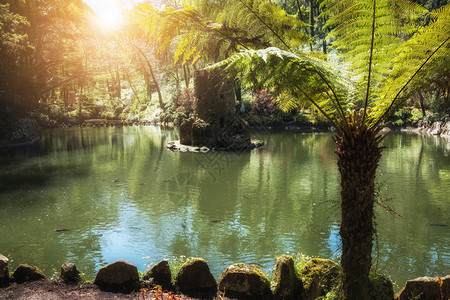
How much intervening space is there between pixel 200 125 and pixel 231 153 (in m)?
2.04

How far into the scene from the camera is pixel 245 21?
3611mm

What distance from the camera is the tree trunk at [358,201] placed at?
242 cm

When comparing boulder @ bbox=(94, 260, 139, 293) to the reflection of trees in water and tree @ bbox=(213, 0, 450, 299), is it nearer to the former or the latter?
tree @ bbox=(213, 0, 450, 299)

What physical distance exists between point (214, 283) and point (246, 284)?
360mm

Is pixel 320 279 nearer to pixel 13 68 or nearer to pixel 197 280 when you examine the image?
pixel 197 280

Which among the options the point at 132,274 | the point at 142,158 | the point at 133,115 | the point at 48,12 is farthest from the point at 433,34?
the point at 133,115

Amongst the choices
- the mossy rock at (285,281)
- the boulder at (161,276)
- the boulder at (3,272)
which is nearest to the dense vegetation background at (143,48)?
the mossy rock at (285,281)

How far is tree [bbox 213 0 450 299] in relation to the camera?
244cm

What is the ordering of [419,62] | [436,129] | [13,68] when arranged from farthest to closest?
1. [436,129]
2. [13,68]
3. [419,62]

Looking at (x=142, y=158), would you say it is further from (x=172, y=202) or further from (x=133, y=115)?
(x=133, y=115)

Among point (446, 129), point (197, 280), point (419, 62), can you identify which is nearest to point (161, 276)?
point (197, 280)

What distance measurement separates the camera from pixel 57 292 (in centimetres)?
327

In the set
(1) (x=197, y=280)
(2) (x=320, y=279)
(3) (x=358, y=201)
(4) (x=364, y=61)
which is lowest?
(1) (x=197, y=280)

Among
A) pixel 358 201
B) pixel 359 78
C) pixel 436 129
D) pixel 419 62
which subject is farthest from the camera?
pixel 436 129
